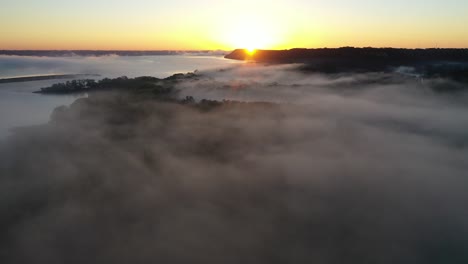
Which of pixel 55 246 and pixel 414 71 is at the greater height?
pixel 414 71

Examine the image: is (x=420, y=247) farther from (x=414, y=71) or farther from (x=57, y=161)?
(x=414, y=71)

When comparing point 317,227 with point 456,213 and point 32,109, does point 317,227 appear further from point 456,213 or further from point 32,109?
point 32,109

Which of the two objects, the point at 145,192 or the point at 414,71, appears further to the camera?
the point at 414,71

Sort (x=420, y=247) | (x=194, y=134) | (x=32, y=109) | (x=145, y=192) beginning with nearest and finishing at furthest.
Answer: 1. (x=420, y=247)
2. (x=145, y=192)
3. (x=194, y=134)
4. (x=32, y=109)

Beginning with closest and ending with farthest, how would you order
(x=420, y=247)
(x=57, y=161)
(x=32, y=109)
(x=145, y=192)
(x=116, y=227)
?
(x=420, y=247), (x=116, y=227), (x=145, y=192), (x=57, y=161), (x=32, y=109)

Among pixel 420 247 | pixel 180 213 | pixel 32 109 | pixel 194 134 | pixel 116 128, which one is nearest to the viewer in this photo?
pixel 420 247

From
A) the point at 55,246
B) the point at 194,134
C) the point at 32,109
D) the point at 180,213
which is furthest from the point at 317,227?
the point at 32,109

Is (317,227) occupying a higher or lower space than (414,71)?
lower

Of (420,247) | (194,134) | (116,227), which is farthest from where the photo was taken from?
(194,134)

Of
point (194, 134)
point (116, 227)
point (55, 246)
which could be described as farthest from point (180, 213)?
point (194, 134)
